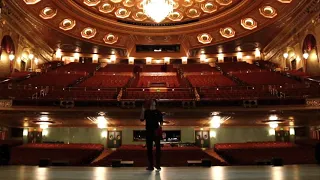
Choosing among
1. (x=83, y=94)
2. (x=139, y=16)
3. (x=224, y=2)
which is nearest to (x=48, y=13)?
(x=139, y=16)

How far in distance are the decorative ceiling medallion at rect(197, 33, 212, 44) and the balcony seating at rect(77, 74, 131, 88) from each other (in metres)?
7.79

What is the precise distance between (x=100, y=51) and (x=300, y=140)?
61.2 ft

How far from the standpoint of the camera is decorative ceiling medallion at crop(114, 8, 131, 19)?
942 inches

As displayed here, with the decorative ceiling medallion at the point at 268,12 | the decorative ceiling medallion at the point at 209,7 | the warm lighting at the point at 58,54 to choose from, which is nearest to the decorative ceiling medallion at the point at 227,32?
the decorative ceiling medallion at the point at 209,7

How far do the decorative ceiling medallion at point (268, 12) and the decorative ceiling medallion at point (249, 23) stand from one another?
3.92ft

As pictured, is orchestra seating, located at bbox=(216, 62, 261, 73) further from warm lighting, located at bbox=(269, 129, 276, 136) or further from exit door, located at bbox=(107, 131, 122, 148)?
exit door, located at bbox=(107, 131, 122, 148)

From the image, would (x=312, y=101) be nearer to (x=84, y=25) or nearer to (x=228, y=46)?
(x=228, y=46)

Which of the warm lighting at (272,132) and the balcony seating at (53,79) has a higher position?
the balcony seating at (53,79)

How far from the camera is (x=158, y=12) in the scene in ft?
46.0

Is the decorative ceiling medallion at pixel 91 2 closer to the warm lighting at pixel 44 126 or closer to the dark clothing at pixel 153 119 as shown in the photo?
the warm lighting at pixel 44 126

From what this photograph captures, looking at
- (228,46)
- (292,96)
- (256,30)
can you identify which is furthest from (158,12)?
(228,46)

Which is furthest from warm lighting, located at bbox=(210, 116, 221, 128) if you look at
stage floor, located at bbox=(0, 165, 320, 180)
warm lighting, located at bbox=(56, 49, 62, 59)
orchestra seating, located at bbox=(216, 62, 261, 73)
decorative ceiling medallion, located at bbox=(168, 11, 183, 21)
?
warm lighting, located at bbox=(56, 49, 62, 59)

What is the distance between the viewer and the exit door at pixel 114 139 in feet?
46.6

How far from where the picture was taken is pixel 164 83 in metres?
19.4
